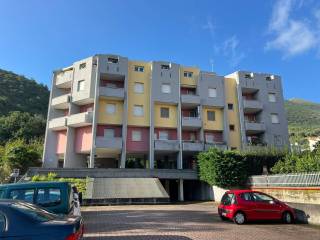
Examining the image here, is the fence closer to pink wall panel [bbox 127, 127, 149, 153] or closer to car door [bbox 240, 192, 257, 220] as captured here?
car door [bbox 240, 192, 257, 220]

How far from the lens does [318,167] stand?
57.5ft

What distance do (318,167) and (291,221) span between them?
592cm

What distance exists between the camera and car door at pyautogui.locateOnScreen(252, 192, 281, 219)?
12.7 m

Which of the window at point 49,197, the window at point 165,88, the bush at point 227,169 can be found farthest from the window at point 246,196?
the window at point 165,88

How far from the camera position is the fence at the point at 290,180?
1395 centimetres

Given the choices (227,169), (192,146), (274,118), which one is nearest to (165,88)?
(192,146)

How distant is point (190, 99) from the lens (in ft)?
112

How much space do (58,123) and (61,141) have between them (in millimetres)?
2321

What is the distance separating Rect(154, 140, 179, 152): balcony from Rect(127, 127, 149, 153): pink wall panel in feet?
4.56

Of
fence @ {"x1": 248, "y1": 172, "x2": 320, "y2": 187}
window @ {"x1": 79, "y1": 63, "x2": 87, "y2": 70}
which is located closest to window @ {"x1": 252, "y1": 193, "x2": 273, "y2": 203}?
fence @ {"x1": 248, "y1": 172, "x2": 320, "y2": 187}

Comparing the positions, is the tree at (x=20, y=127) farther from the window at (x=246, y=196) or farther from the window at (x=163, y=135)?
the window at (x=246, y=196)

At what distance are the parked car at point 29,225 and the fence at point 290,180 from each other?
1266cm

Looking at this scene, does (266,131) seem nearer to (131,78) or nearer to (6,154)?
(131,78)

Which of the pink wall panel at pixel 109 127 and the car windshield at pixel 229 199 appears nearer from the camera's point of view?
the car windshield at pixel 229 199
